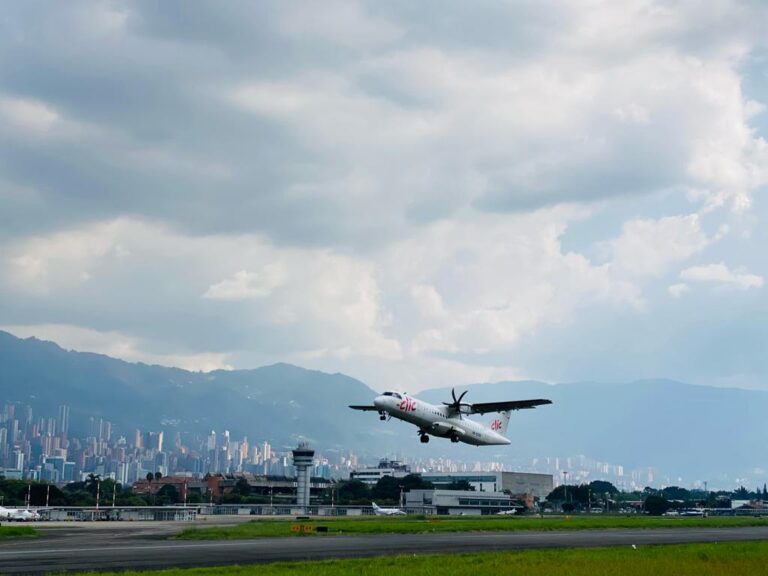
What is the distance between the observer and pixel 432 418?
92.4 meters

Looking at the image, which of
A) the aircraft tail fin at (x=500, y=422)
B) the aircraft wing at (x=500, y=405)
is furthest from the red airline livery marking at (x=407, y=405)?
the aircraft tail fin at (x=500, y=422)

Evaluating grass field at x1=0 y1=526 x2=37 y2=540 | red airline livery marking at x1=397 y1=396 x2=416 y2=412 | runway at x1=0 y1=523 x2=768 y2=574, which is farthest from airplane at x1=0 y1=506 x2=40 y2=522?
red airline livery marking at x1=397 y1=396 x2=416 y2=412

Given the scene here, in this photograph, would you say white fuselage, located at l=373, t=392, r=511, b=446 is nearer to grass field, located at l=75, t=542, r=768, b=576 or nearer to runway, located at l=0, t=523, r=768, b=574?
runway, located at l=0, t=523, r=768, b=574

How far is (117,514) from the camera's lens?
133000mm

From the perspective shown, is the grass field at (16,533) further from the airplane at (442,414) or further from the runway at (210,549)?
the airplane at (442,414)

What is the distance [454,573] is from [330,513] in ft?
461

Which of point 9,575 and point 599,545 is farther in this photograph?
point 599,545

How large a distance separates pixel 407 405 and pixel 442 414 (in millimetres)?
8247

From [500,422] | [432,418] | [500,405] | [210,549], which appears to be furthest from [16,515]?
[210,549]

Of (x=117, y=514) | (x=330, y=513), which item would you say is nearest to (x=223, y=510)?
(x=330, y=513)

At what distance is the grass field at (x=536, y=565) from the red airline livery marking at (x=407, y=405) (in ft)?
114

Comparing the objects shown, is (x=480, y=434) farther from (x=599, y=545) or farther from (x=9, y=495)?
(x=9, y=495)

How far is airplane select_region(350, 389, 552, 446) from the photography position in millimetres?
87031

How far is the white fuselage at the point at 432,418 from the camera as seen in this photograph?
86875 mm
